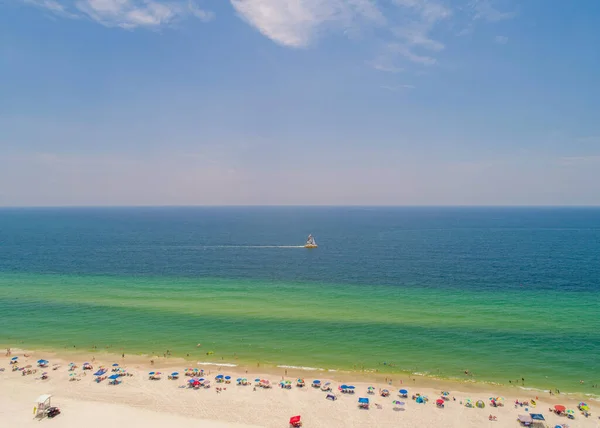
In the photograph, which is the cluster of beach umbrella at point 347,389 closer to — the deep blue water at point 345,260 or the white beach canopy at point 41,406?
the white beach canopy at point 41,406

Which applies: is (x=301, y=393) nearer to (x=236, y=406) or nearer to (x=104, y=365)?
(x=236, y=406)

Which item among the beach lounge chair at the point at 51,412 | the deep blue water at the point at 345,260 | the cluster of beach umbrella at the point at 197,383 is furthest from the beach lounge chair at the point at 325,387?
the deep blue water at the point at 345,260

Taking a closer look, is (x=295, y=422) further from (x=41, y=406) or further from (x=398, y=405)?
(x=41, y=406)

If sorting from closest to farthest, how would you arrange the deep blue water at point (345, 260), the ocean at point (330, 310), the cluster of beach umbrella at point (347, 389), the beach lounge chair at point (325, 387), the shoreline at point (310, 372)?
the cluster of beach umbrella at point (347, 389), the beach lounge chair at point (325, 387), the shoreline at point (310, 372), the ocean at point (330, 310), the deep blue water at point (345, 260)

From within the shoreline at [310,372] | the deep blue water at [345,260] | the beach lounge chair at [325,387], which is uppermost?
the deep blue water at [345,260]

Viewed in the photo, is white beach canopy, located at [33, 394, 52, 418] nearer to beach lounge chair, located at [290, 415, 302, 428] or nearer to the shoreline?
the shoreline

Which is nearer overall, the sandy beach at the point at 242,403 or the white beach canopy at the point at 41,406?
the white beach canopy at the point at 41,406

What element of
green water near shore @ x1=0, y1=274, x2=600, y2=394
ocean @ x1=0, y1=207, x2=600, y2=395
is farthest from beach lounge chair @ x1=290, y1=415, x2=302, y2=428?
green water near shore @ x1=0, y1=274, x2=600, y2=394

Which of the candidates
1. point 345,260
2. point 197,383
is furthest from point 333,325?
point 345,260
